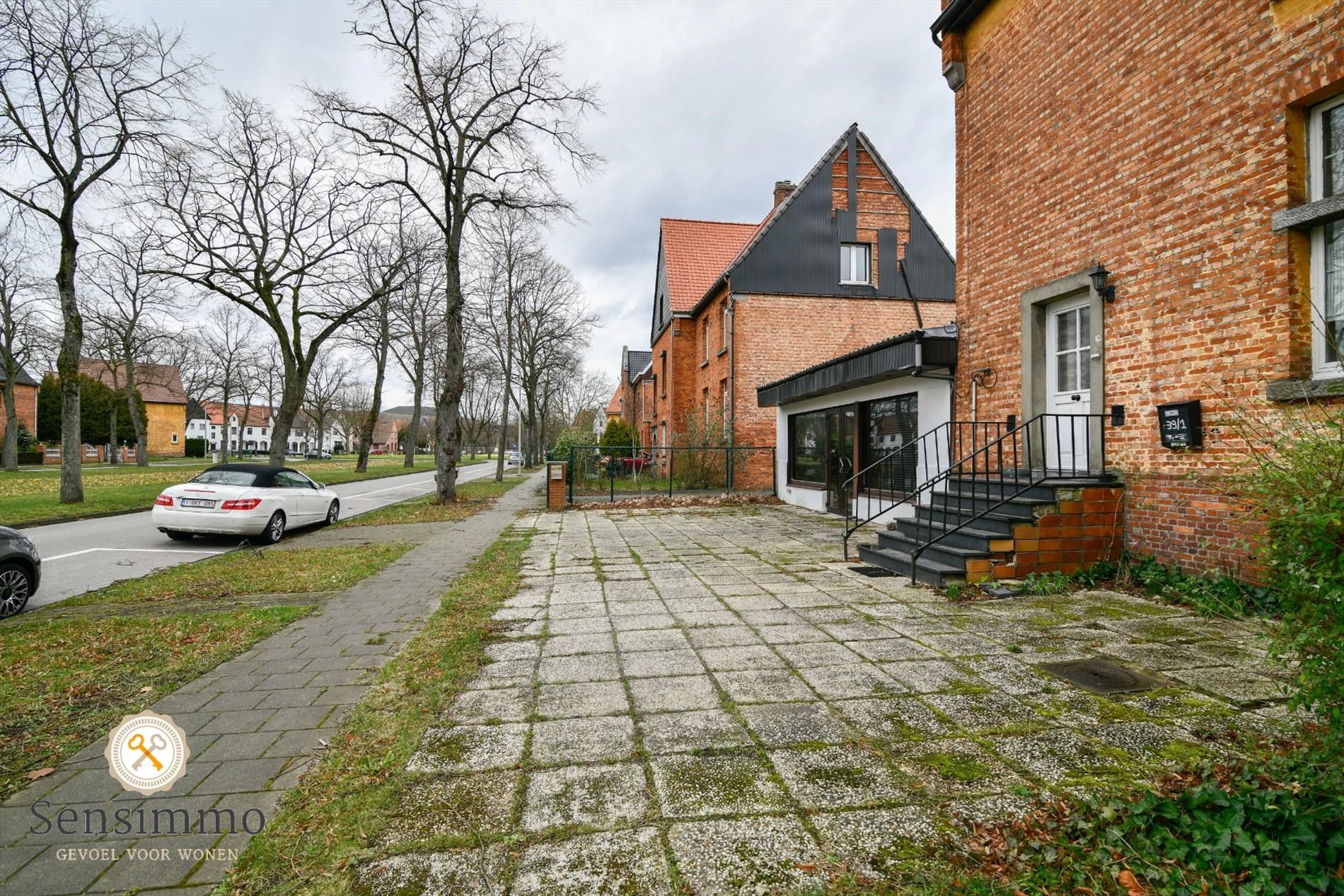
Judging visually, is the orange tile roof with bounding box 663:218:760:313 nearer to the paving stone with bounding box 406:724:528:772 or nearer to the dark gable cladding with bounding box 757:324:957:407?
the dark gable cladding with bounding box 757:324:957:407

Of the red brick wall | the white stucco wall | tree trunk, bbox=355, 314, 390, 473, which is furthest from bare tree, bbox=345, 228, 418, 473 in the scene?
the red brick wall

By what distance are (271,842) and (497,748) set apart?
3.25 feet

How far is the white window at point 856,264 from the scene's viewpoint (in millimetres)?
20047

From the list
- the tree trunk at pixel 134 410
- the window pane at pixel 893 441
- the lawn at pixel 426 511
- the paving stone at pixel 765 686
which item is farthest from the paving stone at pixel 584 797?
the tree trunk at pixel 134 410

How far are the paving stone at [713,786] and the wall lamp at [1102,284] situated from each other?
6717 mm

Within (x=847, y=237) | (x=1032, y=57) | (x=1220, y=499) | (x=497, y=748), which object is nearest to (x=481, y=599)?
(x=497, y=748)

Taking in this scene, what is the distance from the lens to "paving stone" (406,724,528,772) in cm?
294

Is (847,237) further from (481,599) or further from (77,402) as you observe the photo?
(77,402)

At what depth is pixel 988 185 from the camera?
9.05 meters

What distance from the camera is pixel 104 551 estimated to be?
9.75 metres

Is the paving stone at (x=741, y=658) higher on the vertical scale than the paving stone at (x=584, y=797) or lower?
lower

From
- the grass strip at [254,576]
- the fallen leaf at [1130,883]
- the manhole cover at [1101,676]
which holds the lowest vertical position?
the grass strip at [254,576]

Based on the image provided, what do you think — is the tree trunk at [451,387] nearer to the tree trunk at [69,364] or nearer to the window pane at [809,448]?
the tree trunk at [69,364]

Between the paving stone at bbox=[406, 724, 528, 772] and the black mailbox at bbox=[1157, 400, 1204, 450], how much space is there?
6.48m
